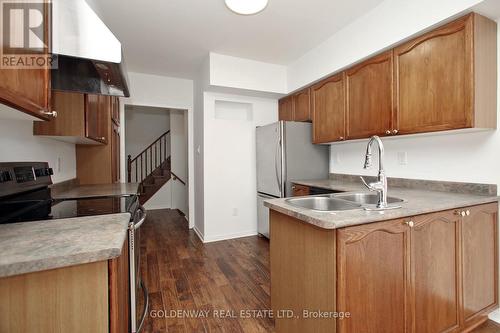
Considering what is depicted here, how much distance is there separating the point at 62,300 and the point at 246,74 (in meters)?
3.17

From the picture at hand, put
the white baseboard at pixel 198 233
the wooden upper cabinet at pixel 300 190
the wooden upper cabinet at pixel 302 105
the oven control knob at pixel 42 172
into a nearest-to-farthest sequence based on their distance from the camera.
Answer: the oven control knob at pixel 42 172 < the wooden upper cabinet at pixel 300 190 < the wooden upper cabinet at pixel 302 105 < the white baseboard at pixel 198 233

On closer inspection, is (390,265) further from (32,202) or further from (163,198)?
(163,198)

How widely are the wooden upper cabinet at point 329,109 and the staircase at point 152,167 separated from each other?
159 inches

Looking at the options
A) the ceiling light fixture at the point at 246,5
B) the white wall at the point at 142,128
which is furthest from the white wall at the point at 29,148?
the white wall at the point at 142,128

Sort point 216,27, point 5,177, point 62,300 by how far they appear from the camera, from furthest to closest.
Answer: point 216,27 → point 5,177 → point 62,300

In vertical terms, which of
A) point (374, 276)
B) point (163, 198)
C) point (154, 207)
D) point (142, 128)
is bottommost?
point (154, 207)

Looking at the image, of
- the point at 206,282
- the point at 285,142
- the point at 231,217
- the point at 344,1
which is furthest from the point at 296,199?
the point at 231,217

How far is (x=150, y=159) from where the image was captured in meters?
6.72

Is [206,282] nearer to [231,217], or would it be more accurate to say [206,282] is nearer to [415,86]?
[231,217]

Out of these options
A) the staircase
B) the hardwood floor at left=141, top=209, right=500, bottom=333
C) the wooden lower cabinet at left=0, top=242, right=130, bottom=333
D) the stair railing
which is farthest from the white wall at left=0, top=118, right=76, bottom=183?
the stair railing

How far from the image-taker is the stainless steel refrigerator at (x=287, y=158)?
316 cm

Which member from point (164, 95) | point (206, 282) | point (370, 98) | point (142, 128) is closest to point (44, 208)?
point (206, 282)

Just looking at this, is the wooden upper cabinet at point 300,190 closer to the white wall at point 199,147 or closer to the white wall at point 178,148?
the white wall at point 199,147

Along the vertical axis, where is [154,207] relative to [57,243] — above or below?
below
